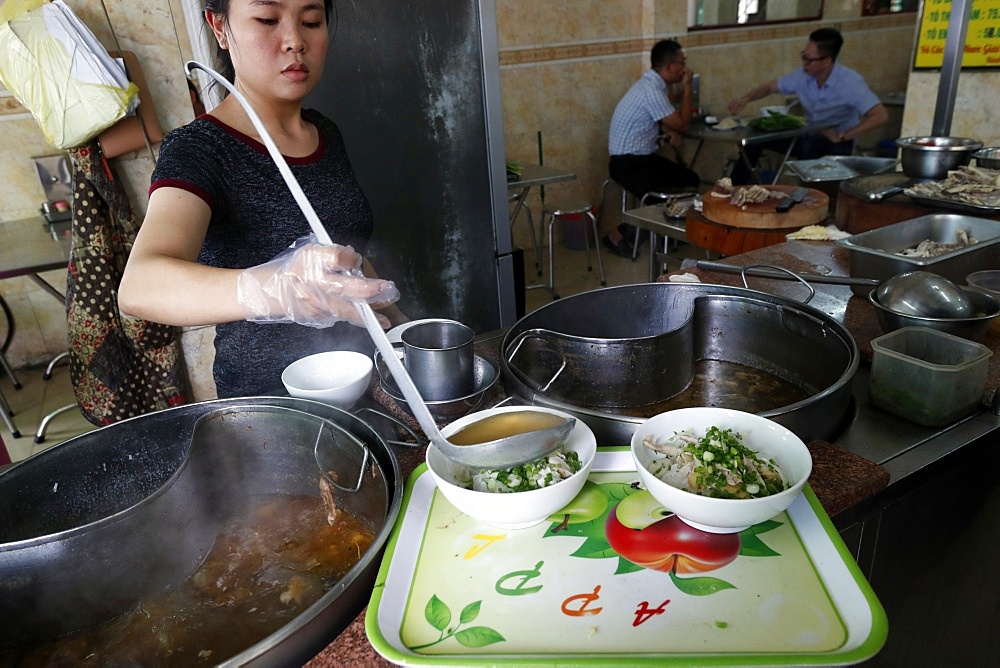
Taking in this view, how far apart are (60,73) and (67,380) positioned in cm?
270

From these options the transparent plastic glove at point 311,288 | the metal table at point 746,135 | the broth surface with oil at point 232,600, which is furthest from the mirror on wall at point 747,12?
the broth surface with oil at point 232,600

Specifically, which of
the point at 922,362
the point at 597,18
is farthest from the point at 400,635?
the point at 597,18

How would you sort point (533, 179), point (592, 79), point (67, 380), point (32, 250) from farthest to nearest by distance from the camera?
point (592, 79) < point (533, 179) < point (67, 380) < point (32, 250)

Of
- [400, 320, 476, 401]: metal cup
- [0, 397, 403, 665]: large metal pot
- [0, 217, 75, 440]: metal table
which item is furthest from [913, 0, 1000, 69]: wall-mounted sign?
[0, 217, 75, 440]: metal table

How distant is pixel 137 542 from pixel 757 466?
1.03m

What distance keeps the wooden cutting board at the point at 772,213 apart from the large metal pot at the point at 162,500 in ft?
7.94

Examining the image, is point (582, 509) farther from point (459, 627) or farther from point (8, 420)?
point (8, 420)

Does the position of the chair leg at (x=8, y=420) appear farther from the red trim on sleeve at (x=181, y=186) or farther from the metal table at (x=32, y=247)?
the red trim on sleeve at (x=181, y=186)

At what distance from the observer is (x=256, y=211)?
67.4 inches

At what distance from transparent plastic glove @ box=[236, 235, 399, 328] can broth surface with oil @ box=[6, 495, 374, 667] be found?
0.40 m

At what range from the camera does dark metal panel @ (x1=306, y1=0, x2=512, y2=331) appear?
2.79 meters

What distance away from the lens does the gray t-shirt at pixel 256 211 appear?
1.57 m

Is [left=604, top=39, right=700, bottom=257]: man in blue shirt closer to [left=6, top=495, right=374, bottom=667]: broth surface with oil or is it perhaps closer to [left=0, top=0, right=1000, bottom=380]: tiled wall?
[left=0, top=0, right=1000, bottom=380]: tiled wall

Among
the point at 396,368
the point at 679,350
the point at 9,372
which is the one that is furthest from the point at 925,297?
the point at 9,372
